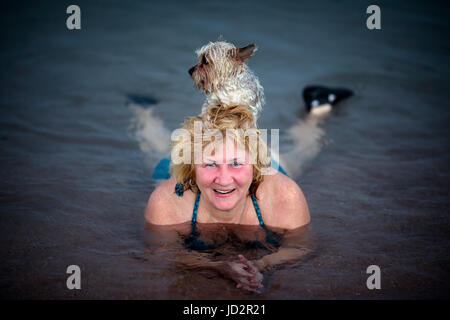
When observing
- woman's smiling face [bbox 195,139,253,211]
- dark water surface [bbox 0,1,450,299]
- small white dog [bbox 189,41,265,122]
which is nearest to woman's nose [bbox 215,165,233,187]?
woman's smiling face [bbox 195,139,253,211]

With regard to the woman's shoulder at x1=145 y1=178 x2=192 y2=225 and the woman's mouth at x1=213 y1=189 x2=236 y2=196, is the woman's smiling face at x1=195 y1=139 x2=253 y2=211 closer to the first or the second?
the woman's mouth at x1=213 y1=189 x2=236 y2=196

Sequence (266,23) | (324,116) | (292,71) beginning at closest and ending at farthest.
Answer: (324,116) → (292,71) → (266,23)

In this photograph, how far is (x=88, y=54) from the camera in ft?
27.9

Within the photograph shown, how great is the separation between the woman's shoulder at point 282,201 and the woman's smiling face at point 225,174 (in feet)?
1.12

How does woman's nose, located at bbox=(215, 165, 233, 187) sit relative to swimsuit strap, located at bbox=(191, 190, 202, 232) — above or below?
above

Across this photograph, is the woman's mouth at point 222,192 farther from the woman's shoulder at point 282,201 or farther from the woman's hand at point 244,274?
the woman's hand at point 244,274

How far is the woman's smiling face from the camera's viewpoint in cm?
326

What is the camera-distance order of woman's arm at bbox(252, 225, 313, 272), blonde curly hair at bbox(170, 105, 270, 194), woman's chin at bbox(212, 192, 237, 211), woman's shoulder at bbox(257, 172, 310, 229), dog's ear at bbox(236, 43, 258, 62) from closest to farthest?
1. dog's ear at bbox(236, 43, 258, 62)
2. blonde curly hair at bbox(170, 105, 270, 194)
3. woman's arm at bbox(252, 225, 313, 272)
4. woman's chin at bbox(212, 192, 237, 211)
5. woman's shoulder at bbox(257, 172, 310, 229)

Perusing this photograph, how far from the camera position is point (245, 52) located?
9.91ft

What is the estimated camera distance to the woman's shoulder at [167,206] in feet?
12.3
